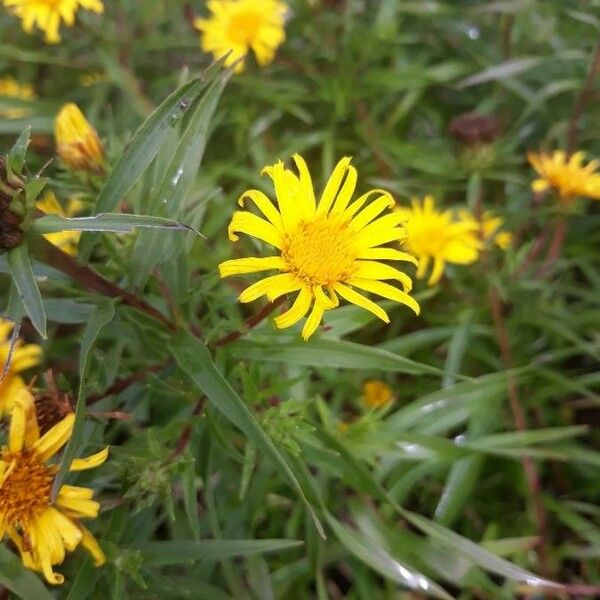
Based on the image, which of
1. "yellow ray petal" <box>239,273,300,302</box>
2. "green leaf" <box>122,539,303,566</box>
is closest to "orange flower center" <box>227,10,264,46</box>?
"yellow ray petal" <box>239,273,300,302</box>

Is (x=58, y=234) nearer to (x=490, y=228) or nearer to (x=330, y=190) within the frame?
(x=330, y=190)

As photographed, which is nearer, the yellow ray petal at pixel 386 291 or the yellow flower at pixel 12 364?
the yellow ray petal at pixel 386 291

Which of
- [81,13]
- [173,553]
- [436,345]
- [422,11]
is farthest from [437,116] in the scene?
[173,553]

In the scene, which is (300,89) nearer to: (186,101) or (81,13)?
(81,13)

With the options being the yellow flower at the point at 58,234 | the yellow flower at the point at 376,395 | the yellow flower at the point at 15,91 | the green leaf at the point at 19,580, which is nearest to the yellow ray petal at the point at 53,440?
the green leaf at the point at 19,580

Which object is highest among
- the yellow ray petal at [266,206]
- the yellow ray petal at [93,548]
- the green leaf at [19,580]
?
the yellow ray petal at [266,206]

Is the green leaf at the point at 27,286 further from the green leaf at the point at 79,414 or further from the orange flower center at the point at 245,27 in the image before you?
the orange flower center at the point at 245,27
